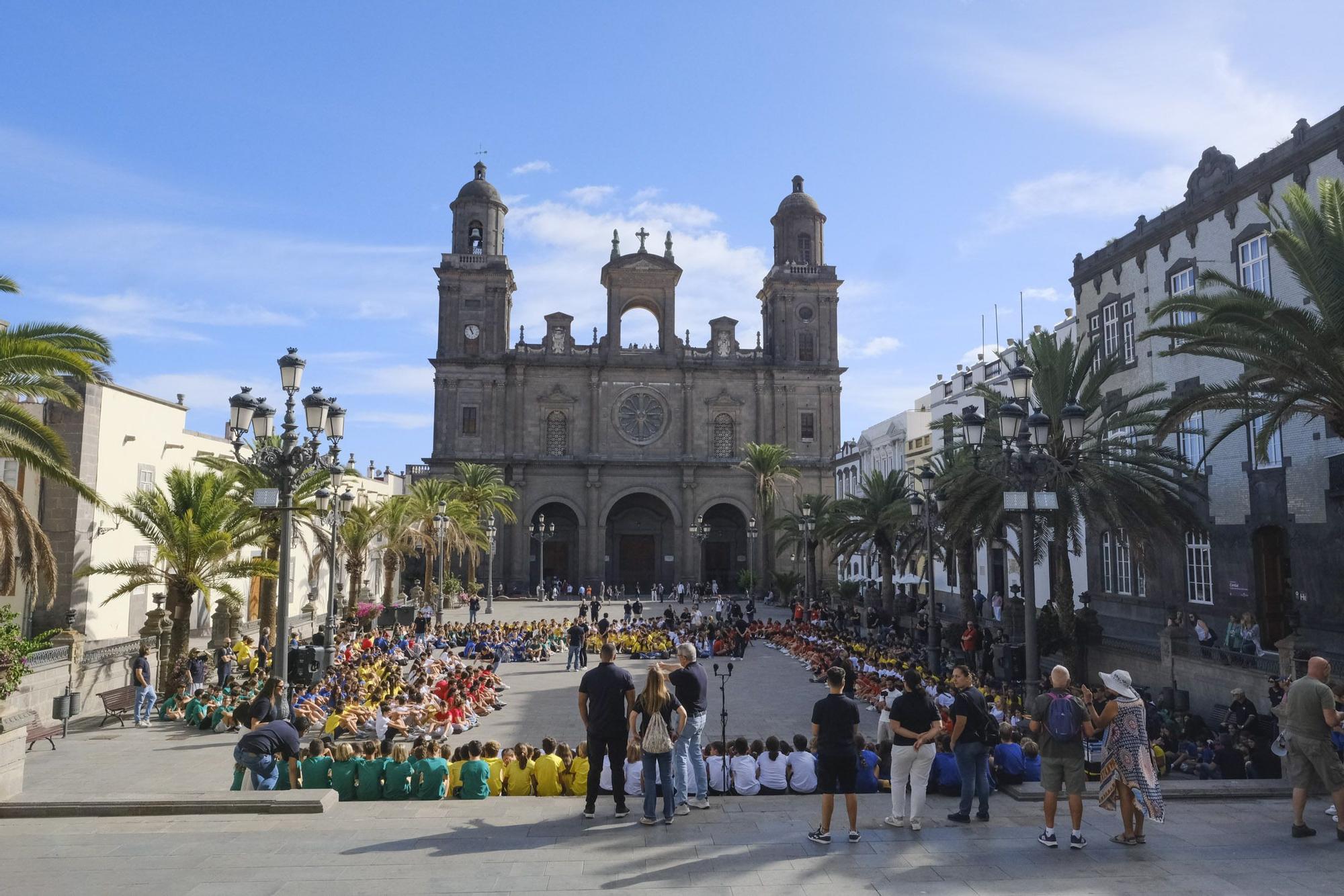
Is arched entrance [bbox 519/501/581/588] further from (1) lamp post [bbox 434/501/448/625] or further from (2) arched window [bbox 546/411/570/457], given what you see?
(1) lamp post [bbox 434/501/448/625]

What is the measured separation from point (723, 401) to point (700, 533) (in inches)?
376

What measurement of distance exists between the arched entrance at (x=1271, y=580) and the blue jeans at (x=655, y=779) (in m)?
19.0

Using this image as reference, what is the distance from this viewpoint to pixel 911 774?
8.17m

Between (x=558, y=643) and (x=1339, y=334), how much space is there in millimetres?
21521

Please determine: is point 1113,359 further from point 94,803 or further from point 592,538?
point 592,538

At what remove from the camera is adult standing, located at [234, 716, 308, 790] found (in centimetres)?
967

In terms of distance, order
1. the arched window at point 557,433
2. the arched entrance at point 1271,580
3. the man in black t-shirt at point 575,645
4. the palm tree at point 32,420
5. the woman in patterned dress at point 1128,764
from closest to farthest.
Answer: the woman in patterned dress at point 1128,764 < the palm tree at point 32,420 < the arched entrance at point 1271,580 < the man in black t-shirt at point 575,645 < the arched window at point 557,433

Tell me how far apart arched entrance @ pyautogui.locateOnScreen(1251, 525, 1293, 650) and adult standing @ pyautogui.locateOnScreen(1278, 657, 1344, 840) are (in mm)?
15674

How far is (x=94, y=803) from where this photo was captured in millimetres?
8781

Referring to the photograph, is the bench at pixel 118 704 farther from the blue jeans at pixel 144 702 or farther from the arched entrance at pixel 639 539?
the arched entrance at pixel 639 539

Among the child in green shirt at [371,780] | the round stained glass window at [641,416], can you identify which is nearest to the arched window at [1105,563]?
the child in green shirt at [371,780]

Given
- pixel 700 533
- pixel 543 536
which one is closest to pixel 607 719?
pixel 700 533

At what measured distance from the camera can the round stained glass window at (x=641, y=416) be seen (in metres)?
59.9

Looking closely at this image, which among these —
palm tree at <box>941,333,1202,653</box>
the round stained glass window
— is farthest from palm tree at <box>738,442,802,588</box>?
palm tree at <box>941,333,1202,653</box>
